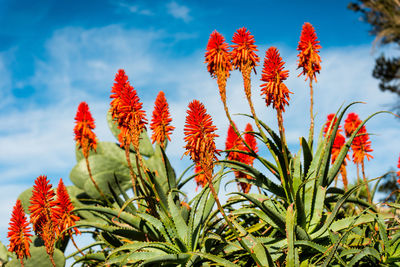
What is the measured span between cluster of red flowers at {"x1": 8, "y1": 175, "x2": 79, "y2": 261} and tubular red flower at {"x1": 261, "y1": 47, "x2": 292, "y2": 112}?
6.25 feet

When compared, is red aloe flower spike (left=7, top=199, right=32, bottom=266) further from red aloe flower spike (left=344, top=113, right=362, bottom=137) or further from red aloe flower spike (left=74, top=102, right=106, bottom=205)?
red aloe flower spike (left=344, top=113, right=362, bottom=137)

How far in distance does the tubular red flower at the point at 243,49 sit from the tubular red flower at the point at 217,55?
6cm

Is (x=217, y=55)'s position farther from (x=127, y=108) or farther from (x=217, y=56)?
(x=127, y=108)

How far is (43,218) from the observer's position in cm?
345

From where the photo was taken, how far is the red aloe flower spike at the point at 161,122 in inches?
127

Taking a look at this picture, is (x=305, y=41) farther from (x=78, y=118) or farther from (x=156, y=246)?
(x=78, y=118)

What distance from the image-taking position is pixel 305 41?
332 centimetres

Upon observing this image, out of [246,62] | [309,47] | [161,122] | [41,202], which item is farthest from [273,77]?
[41,202]

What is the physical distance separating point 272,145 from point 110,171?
3465 mm

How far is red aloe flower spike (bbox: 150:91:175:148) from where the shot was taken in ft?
10.6

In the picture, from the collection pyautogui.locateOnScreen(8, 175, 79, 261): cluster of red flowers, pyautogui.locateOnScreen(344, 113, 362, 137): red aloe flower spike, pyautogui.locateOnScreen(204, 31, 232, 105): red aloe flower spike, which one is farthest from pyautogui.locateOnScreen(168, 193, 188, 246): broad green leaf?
pyautogui.locateOnScreen(344, 113, 362, 137): red aloe flower spike

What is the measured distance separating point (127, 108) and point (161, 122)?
0.36 m

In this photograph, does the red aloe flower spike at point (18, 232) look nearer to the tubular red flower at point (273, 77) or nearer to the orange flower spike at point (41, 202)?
the orange flower spike at point (41, 202)

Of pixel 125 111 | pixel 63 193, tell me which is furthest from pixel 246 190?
pixel 63 193
